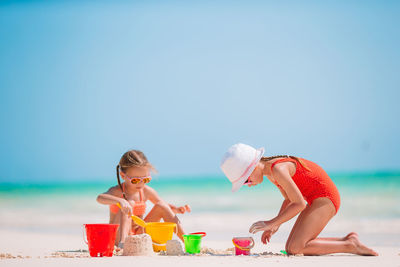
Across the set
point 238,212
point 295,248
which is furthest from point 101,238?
point 238,212

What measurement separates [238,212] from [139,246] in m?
8.96

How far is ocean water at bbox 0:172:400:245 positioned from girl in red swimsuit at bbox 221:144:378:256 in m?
1.45

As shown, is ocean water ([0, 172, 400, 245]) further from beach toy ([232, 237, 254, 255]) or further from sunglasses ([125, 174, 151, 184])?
beach toy ([232, 237, 254, 255])

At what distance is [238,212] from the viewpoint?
12.9 meters

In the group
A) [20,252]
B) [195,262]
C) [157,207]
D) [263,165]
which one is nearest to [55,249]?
[20,252]

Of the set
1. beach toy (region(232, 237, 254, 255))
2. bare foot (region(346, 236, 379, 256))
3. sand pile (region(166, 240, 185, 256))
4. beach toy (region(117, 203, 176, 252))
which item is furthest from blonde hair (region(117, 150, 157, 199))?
bare foot (region(346, 236, 379, 256))

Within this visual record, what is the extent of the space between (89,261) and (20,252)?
1353mm

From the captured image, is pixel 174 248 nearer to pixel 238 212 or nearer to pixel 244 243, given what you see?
pixel 244 243

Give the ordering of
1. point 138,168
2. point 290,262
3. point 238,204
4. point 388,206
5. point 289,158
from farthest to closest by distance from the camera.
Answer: point 238,204, point 388,206, point 138,168, point 289,158, point 290,262

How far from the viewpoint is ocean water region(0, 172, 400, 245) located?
27.0 feet

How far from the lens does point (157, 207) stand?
16.3 feet

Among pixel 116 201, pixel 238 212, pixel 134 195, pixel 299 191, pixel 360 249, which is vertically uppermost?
pixel 238 212

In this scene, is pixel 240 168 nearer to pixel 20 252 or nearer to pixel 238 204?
pixel 20 252

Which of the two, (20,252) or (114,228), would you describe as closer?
(114,228)
